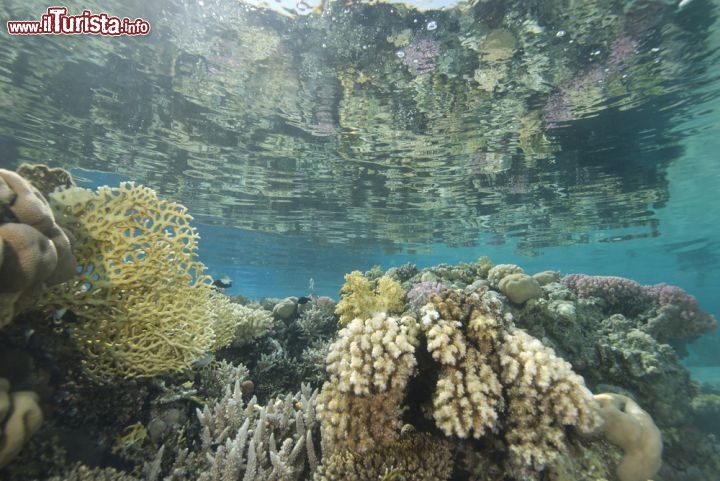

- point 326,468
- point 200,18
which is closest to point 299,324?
point 326,468

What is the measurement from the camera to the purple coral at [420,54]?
8.70 metres

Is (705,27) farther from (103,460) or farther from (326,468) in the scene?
(103,460)

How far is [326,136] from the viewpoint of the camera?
517 inches

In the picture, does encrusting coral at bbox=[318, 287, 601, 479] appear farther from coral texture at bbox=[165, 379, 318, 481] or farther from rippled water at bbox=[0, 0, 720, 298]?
rippled water at bbox=[0, 0, 720, 298]

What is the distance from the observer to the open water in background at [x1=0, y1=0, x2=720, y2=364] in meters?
9.04

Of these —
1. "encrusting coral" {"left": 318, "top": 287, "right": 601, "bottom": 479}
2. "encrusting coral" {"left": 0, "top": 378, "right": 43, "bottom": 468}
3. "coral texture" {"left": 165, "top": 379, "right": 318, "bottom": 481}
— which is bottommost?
"coral texture" {"left": 165, "top": 379, "right": 318, "bottom": 481}

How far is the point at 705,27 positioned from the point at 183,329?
13.1 m

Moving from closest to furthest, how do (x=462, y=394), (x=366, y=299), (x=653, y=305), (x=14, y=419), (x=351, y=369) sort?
1. (x=14, y=419)
2. (x=462, y=394)
3. (x=351, y=369)
4. (x=366, y=299)
5. (x=653, y=305)

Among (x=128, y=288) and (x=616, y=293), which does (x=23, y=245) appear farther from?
(x=616, y=293)

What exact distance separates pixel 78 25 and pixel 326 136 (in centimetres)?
765

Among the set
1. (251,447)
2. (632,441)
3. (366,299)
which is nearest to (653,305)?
(632,441)

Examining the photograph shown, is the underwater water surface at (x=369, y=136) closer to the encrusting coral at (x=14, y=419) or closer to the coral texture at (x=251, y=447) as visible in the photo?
the coral texture at (x=251, y=447)

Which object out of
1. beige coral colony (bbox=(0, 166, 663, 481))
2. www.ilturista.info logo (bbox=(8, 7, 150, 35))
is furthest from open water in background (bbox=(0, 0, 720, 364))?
beige coral colony (bbox=(0, 166, 663, 481))

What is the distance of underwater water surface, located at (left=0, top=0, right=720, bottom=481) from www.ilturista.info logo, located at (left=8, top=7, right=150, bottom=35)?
20 centimetres
